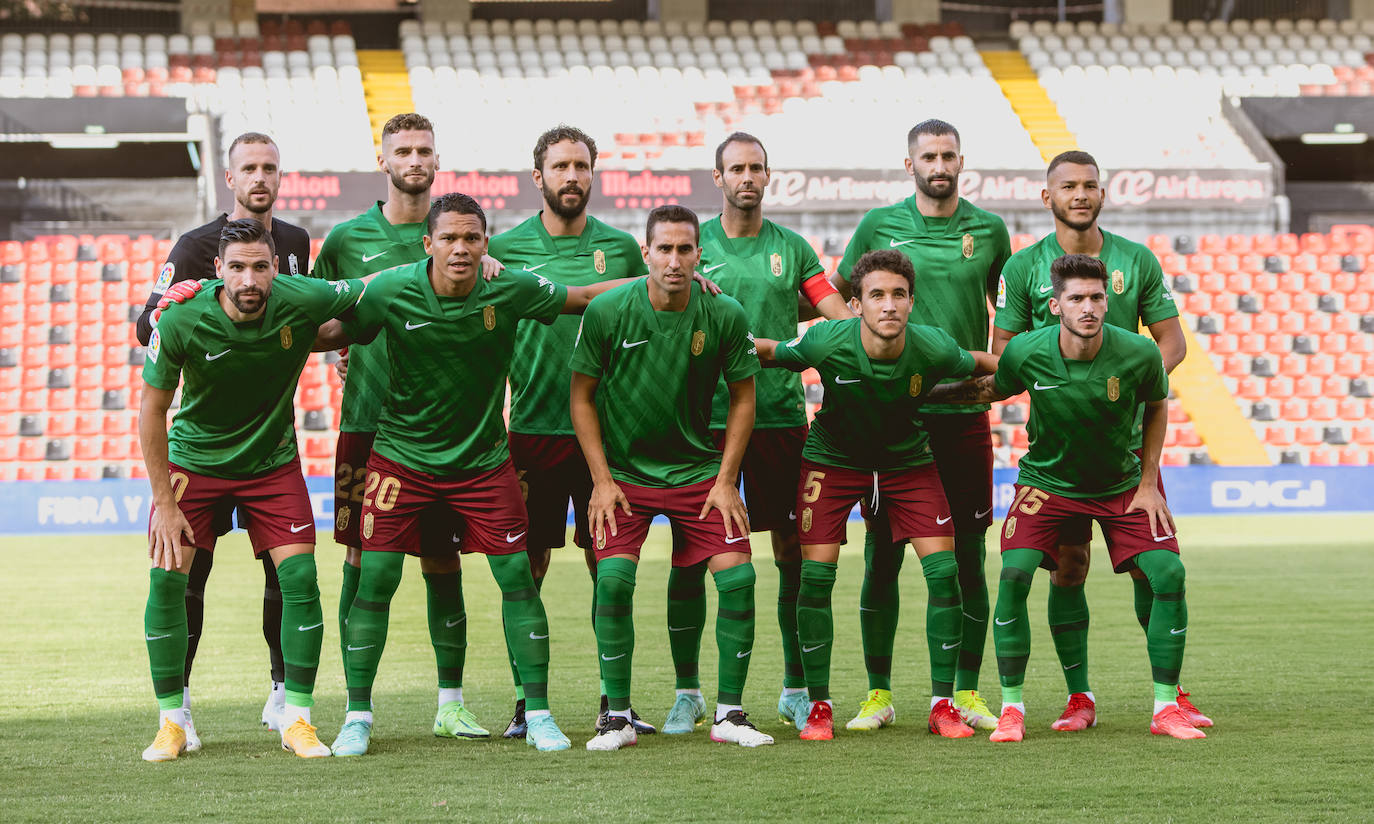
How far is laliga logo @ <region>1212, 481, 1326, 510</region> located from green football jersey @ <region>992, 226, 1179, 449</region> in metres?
11.2

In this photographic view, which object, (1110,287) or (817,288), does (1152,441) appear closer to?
(1110,287)

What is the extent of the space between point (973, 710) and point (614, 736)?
1346mm

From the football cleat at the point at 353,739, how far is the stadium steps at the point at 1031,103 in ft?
53.8

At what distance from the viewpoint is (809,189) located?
1764cm

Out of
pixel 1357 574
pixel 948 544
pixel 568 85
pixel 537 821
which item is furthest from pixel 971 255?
pixel 568 85

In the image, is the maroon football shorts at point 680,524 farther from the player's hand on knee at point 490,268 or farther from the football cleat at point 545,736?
the player's hand on knee at point 490,268

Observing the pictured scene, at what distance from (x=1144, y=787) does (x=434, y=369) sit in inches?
98.7

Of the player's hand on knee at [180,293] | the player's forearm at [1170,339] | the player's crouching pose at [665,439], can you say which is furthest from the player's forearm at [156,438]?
the player's forearm at [1170,339]

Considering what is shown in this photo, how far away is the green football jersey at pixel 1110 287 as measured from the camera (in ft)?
17.4

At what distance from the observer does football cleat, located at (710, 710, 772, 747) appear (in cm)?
477

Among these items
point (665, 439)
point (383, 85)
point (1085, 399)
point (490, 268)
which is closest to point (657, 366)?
point (665, 439)

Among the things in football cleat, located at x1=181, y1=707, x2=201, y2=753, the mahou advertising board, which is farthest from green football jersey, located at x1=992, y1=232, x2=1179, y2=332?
the mahou advertising board

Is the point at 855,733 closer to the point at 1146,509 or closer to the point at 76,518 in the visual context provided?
the point at 1146,509

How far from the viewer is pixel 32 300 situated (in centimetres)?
1716
